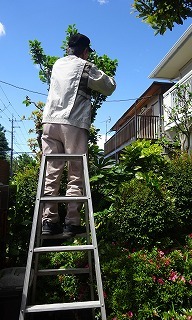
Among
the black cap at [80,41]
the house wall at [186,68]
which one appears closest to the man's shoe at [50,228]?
the black cap at [80,41]

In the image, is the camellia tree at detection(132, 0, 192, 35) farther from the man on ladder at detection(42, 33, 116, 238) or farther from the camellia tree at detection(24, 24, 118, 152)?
the camellia tree at detection(24, 24, 118, 152)

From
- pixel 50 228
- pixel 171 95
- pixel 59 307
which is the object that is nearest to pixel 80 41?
pixel 50 228

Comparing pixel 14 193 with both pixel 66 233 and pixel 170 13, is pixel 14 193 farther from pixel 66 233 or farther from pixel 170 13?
pixel 170 13

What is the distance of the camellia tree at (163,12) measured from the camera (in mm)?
2668

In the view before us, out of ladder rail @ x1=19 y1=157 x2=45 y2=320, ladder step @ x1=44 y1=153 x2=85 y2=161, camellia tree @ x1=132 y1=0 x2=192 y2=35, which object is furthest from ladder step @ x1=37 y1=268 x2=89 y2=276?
camellia tree @ x1=132 y1=0 x2=192 y2=35

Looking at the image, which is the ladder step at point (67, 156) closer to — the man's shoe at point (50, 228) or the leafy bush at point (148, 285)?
the man's shoe at point (50, 228)

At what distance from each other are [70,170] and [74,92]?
0.67m

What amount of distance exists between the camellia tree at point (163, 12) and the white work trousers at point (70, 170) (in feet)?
4.08

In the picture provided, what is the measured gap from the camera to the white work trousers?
258 cm

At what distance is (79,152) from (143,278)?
1171 mm

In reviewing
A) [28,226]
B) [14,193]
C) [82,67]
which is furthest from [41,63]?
[82,67]

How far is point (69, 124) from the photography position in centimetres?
257

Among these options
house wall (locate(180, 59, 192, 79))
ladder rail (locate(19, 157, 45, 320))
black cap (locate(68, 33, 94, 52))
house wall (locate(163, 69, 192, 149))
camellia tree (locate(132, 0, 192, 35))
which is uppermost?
house wall (locate(180, 59, 192, 79))

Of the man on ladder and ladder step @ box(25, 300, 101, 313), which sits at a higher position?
the man on ladder
